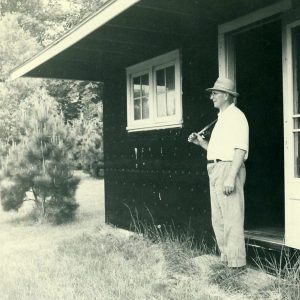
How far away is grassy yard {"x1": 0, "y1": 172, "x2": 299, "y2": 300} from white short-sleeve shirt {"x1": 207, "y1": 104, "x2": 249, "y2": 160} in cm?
111

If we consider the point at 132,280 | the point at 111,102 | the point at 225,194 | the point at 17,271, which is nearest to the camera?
the point at 225,194

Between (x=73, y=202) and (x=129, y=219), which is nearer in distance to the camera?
(x=129, y=219)

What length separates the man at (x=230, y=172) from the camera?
4.12m

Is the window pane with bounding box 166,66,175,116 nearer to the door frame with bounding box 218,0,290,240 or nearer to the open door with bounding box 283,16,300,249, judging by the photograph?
the door frame with bounding box 218,0,290,240

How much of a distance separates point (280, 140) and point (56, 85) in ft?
82.7

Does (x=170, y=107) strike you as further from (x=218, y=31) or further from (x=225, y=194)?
(x=225, y=194)

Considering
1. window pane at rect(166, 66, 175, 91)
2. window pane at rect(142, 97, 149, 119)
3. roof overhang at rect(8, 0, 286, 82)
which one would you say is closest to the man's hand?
roof overhang at rect(8, 0, 286, 82)

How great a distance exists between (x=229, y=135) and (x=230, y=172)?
34cm

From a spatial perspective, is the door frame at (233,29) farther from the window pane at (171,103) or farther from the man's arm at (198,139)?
the window pane at (171,103)

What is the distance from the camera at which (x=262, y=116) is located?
5453mm

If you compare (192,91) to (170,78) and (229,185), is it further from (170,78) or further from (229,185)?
(229,185)

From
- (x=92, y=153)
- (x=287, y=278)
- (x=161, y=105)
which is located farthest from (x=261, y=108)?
(x=92, y=153)

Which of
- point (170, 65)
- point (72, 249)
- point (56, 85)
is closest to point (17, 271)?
point (72, 249)

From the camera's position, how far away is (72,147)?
31.3 ft
